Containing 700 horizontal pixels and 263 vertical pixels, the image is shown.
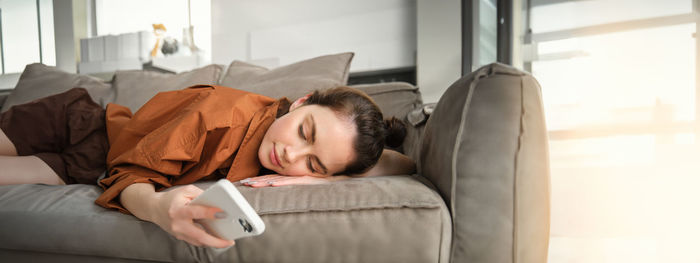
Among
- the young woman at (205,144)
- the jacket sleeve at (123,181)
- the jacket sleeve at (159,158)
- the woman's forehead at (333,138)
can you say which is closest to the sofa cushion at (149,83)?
the young woman at (205,144)

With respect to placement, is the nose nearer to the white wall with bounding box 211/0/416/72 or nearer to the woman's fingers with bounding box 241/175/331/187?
the woman's fingers with bounding box 241/175/331/187

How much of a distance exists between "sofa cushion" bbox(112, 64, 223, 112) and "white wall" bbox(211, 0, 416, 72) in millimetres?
1263

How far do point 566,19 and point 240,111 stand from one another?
61.2 inches

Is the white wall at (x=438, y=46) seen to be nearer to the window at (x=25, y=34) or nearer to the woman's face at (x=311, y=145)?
the woman's face at (x=311, y=145)

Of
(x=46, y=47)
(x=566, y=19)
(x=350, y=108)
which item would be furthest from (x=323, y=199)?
(x=46, y=47)

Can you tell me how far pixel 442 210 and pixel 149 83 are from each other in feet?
4.87

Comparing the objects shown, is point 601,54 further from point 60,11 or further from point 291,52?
point 60,11

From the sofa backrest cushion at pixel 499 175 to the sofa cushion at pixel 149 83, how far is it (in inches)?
50.0

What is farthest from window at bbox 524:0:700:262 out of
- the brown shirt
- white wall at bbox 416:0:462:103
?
→ the brown shirt

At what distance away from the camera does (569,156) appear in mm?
1948

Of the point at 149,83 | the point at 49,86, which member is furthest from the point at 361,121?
the point at 49,86

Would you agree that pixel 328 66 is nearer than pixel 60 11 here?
Yes

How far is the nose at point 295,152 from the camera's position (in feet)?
3.10

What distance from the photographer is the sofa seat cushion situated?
25.5 inches
